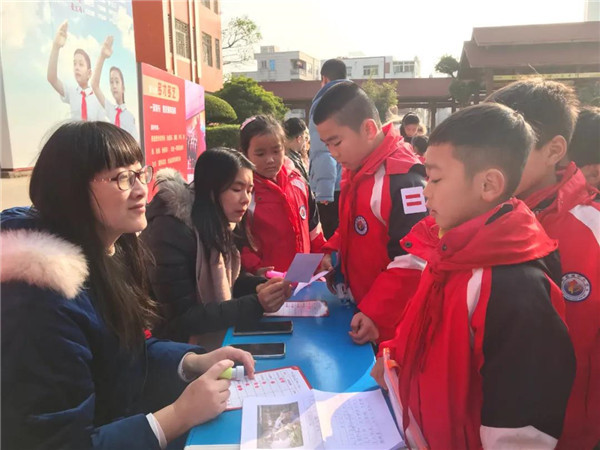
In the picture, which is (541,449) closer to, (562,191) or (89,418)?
(562,191)

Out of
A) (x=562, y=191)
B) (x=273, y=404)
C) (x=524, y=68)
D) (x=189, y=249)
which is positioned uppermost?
(x=524, y=68)

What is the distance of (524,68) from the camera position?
1043 cm

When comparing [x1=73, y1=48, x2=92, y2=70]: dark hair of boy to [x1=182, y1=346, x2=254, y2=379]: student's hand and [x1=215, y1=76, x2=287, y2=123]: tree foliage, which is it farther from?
[x1=215, y1=76, x2=287, y2=123]: tree foliage

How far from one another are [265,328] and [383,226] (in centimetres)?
61

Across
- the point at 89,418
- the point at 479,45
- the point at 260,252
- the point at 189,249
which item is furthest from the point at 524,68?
the point at 89,418

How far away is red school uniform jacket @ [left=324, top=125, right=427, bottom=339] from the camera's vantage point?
1613mm

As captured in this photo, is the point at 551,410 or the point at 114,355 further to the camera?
the point at 114,355

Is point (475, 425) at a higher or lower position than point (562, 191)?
lower

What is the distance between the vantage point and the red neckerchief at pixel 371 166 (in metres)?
1.82

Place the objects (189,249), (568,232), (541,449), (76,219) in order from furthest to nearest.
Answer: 1. (189,249)
2. (568,232)
3. (76,219)
4. (541,449)

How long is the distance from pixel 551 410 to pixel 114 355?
3.34ft

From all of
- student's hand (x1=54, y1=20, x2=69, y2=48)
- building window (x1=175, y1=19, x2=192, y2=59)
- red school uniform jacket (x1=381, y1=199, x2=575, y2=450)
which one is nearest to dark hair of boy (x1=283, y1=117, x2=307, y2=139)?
student's hand (x1=54, y1=20, x2=69, y2=48)

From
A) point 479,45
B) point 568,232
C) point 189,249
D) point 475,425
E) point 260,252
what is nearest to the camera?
point 475,425

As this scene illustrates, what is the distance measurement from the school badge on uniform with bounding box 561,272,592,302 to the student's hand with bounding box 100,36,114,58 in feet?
20.2
